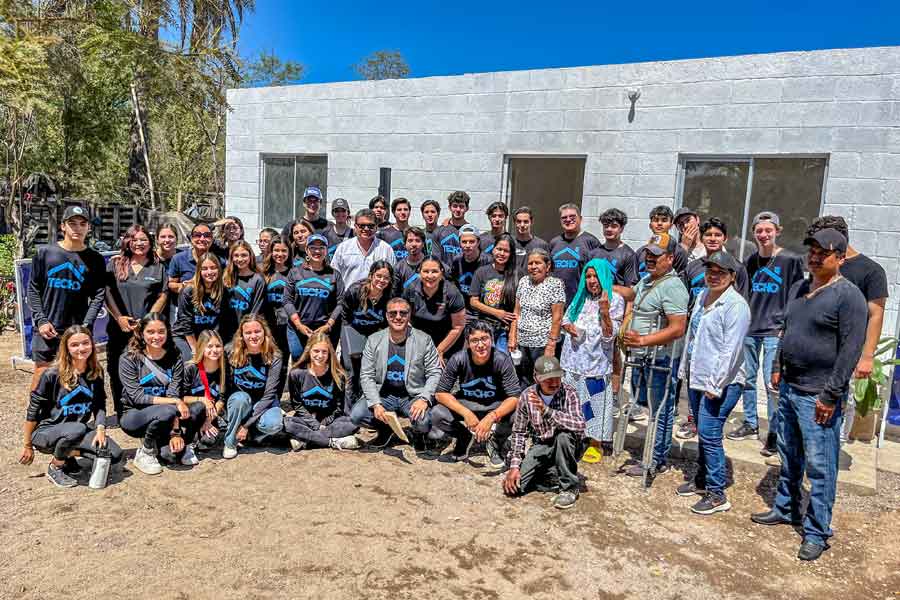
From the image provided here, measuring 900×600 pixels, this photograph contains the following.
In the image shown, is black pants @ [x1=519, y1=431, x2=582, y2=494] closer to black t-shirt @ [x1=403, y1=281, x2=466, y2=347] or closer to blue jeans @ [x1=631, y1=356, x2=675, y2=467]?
blue jeans @ [x1=631, y1=356, x2=675, y2=467]

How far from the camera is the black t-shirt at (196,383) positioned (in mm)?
5070

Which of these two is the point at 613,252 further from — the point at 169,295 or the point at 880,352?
the point at 169,295

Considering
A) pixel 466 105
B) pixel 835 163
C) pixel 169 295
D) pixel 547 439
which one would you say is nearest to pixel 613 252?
pixel 547 439

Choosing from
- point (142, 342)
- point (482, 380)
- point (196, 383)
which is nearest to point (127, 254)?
point (142, 342)

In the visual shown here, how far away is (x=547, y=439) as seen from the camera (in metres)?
4.68

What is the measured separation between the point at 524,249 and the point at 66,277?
12.5 ft

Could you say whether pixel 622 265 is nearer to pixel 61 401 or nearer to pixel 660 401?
pixel 660 401

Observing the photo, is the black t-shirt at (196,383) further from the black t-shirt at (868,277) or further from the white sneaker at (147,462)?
the black t-shirt at (868,277)

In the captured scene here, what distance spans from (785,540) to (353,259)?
4.08 m

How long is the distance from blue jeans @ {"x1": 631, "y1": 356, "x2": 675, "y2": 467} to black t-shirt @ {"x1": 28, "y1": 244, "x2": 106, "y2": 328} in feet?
14.3

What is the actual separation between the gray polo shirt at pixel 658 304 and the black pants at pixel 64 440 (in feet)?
12.5

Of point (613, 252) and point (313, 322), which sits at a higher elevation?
point (613, 252)

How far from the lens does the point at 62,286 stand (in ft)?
17.1

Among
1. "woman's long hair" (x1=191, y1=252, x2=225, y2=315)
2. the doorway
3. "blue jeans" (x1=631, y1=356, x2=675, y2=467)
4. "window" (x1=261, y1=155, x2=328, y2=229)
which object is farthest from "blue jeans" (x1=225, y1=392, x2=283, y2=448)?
"window" (x1=261, y1=155, x2=328, y2=229)
